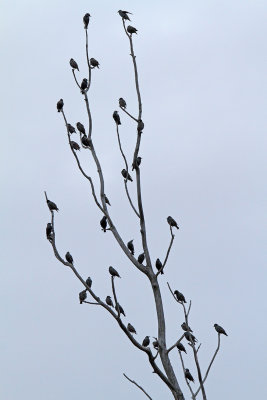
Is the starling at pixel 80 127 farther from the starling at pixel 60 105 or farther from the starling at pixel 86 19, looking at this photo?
the starling at pixel 86 19

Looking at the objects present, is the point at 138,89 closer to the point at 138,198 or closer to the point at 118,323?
the point at 138,198

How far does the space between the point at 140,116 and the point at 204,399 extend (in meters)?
3.31

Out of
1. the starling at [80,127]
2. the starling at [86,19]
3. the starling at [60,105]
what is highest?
the starling at [86,19]

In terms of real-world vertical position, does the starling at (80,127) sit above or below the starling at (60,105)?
below

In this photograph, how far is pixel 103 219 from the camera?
9.40 meters

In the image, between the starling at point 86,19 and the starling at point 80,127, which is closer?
the starling at point 80,127

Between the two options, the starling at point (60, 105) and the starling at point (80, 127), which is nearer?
the starling at point (80, 127)

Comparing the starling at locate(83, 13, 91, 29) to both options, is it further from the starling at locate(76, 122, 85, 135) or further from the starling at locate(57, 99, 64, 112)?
the starling at locate(76, 122, 85, 135)

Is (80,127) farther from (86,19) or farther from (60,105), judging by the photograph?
(86,19)

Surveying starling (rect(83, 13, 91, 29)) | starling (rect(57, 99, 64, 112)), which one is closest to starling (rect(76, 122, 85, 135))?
starling (rect(57, 99, 64, 112))

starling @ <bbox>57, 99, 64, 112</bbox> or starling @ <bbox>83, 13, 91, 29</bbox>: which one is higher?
starling @ <bbox>83, 13, 91, 29</bbox>

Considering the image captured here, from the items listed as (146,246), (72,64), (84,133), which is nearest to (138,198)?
(146,246)

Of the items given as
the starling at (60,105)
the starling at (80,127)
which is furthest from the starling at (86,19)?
the starling at (80,127)

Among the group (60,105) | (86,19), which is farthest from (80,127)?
(86,19)
